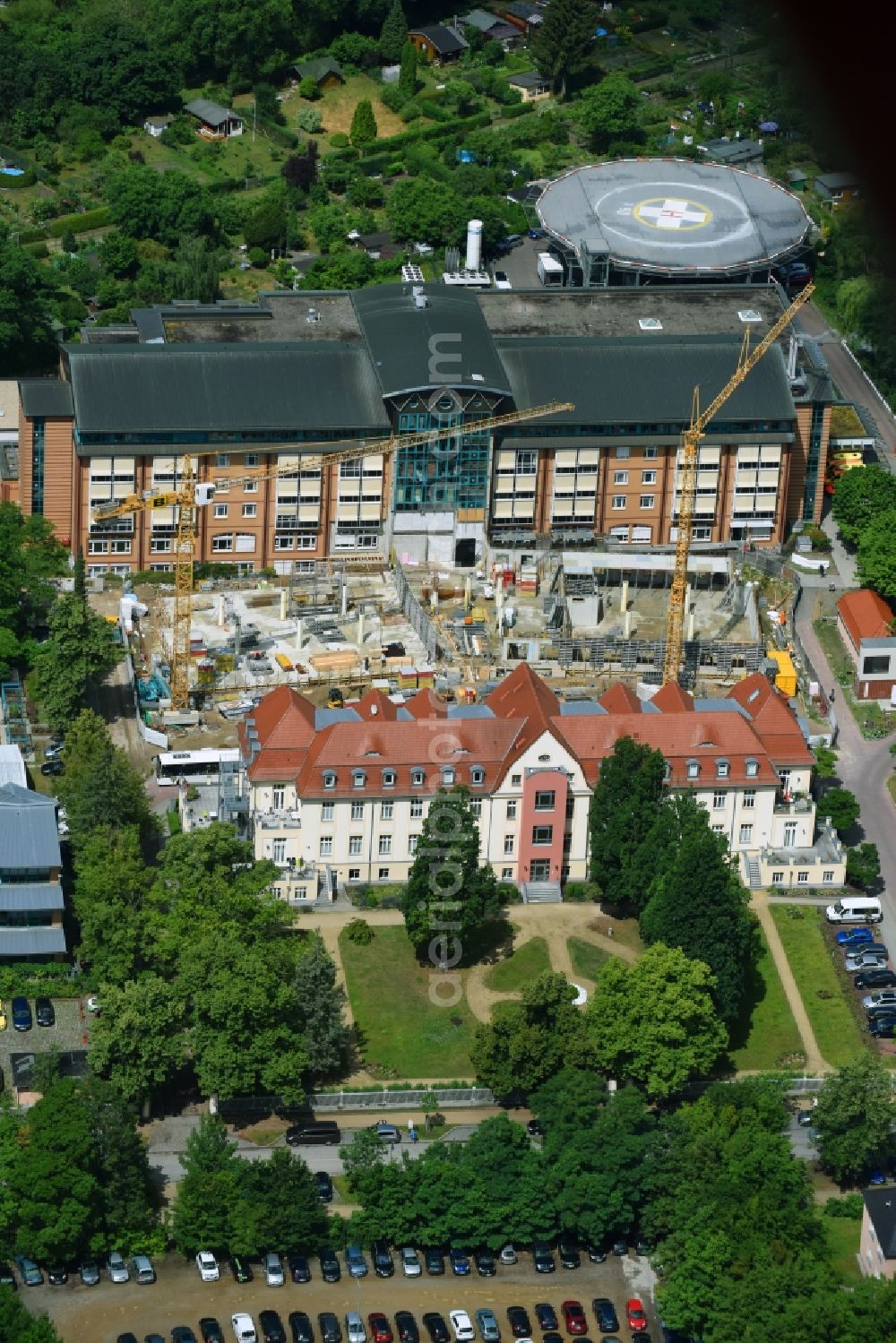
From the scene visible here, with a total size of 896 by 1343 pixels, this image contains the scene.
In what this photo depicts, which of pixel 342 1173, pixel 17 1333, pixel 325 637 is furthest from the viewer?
pixel 325 637

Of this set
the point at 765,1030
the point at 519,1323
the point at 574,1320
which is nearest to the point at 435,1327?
the point at 519,1323

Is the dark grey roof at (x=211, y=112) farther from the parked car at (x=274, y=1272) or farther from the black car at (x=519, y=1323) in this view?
the black car at (x=519, y=1323)

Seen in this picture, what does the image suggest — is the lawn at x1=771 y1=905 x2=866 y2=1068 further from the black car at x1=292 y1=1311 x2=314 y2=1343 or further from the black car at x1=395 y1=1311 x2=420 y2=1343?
the black car at x1=292 y1=1311 x2=314 y2=1343

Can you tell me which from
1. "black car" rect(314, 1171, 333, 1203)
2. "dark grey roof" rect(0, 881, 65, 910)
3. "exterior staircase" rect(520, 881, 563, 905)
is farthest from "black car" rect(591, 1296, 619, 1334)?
"dark grey roof" rect(0, 881, 65, 910)

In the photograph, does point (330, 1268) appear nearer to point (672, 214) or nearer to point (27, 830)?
point (27, 830)

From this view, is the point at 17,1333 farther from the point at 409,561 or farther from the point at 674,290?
the point at 674,290

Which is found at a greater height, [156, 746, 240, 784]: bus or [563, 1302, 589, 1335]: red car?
[156, 746, 240, 784]: bus

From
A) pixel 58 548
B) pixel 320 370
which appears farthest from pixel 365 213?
pixel 58 548
